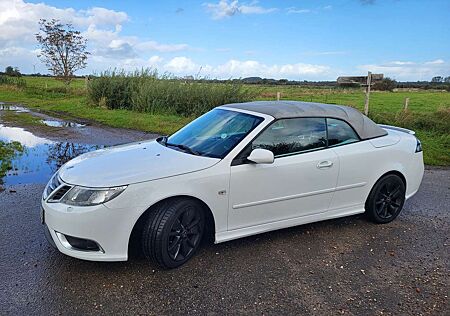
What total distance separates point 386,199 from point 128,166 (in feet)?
10.8

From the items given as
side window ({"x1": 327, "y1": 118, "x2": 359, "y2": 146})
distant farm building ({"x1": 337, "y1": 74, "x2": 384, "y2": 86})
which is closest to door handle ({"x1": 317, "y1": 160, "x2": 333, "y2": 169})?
side window ({"x1": 327, "y1": 118, "x2": 359, "y2": 146})

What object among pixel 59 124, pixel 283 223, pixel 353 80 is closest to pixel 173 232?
pixel 283 223

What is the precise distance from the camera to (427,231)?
15.0 ft

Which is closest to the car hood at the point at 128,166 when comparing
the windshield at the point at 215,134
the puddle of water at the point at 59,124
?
the windshield at the point at 215,134

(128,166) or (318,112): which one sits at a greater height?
(318,112)

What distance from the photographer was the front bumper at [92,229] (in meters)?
3.12

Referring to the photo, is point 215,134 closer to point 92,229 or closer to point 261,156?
point 261,156

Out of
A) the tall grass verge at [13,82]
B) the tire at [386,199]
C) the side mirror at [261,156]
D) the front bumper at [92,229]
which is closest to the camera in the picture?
the front bumper at [92,229]

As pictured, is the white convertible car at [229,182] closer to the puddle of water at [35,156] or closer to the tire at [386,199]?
the tire at [386,199]

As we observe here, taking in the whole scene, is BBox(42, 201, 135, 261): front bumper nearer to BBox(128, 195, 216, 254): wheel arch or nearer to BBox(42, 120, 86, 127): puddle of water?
BBox(128, 195, 216, 254): wheel arch

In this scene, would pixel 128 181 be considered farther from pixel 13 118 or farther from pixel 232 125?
pixel 13 118

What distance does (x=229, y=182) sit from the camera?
3.60 metres

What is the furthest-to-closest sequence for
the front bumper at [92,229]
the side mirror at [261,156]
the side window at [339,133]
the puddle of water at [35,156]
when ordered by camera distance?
the puddle of water at [35,156]
the side window at [339,133]
the side mirror at [261,156]
the front bumper at [92,229]

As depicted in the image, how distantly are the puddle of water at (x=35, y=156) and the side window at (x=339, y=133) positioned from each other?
186 inches
